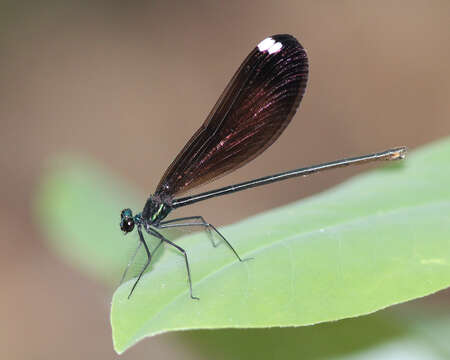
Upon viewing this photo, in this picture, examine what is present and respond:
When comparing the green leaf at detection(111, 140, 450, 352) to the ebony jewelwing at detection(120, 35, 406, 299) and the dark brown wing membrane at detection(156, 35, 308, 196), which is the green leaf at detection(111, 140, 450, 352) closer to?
the ebony jewelwing at detection(120, 35, 406, 299)

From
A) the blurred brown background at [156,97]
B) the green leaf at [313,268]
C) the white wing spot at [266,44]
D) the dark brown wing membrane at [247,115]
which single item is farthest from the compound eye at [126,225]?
the blurred brown background at [156,97]

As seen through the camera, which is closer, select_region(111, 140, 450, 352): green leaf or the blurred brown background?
select_region(111, 140, 450, 352): green leaf

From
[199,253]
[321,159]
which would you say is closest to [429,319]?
[199,253]

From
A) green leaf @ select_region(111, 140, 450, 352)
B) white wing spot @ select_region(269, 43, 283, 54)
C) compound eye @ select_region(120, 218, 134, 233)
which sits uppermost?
white wing spot @ select_region(269, 43, 283, 54)

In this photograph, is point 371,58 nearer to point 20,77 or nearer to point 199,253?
point 20,77

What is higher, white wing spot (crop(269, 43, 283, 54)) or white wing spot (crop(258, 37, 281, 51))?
white wing spot (crop(258, 37, 281, 51))

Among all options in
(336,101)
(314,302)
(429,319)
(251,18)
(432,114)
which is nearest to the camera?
(314,302)

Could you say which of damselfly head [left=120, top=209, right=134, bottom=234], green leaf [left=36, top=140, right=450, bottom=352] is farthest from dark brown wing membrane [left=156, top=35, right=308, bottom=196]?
green leaf [left=36, top=140, right=450, bottom=352]
